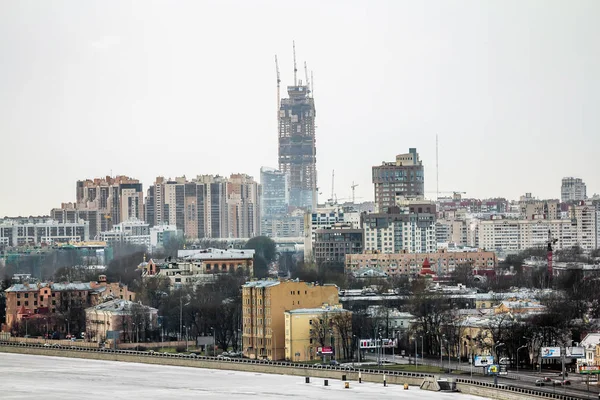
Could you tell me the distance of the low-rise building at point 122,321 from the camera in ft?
294

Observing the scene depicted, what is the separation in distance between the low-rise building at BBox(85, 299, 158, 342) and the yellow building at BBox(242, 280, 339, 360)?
9909 mm

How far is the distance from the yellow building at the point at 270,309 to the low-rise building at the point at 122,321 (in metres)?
9.91

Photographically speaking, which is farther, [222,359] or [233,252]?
[233,252]

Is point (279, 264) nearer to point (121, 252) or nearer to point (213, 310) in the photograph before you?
point (121, 252)

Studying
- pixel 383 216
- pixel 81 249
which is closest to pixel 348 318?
pixel 383 216

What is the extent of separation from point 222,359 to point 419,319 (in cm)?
1188

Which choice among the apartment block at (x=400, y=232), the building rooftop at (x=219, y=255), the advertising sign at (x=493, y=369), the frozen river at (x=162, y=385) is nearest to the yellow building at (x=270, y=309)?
the frozen river at (x=162, y=385)

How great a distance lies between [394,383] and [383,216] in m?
103

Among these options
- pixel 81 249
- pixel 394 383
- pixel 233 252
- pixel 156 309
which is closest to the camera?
pixel 394 383

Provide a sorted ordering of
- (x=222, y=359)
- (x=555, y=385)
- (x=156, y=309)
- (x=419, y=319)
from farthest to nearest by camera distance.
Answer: (x=156, y=309), (x=419, y=319), (x=222, y=359), (x=555, y=385)

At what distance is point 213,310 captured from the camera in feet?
292

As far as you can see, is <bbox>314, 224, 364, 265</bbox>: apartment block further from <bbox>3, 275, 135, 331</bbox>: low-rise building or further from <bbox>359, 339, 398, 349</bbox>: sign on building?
<bbox>359, 339, 398, 349</bbox>: sign on building

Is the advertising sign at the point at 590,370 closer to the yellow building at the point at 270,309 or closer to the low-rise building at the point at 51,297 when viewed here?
the yellow building at the point at 270,309

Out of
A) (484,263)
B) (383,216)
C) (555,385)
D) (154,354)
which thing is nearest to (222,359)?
(154,354)
